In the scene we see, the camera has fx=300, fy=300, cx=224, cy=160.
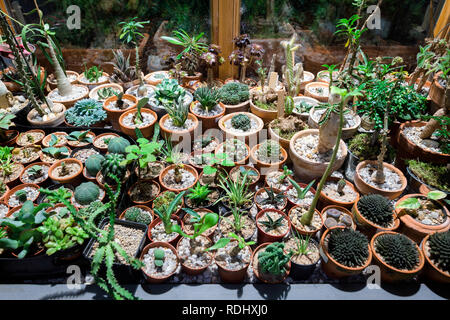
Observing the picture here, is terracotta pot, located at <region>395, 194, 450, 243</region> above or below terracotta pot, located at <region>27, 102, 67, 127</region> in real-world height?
below

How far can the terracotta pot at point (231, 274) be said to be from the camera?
2.28 meters

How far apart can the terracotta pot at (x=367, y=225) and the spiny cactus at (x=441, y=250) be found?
11.5 inches

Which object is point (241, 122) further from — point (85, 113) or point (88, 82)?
point (88, 82)

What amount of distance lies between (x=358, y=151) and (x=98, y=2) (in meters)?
3.86

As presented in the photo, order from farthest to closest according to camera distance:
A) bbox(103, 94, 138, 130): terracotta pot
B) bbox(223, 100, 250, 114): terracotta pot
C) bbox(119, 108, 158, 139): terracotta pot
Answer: bbox(223, 100, 250, 114): terracotta pot, bbox(103, 94, 138, 130): terracotta pot, bbox(119, 108, 158, 139): terracotta pot

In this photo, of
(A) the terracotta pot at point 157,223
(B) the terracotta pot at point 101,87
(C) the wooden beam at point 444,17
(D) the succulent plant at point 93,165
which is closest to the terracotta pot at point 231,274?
(A) the terracotta pot at point 157,223

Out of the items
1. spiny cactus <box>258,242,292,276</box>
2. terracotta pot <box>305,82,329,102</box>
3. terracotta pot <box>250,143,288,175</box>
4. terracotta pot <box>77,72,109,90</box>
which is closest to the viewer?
spiny cactus <box>258,242,292,276</box>

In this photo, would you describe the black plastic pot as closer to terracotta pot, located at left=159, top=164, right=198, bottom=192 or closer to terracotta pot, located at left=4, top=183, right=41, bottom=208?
terracotta pot, located at left=159, top=164, right=198, bottom=192

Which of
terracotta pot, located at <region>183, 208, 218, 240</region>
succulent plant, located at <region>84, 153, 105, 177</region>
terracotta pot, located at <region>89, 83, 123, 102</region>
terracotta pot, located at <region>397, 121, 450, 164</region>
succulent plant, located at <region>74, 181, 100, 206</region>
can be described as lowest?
terracotta pot, located at <region>183, 208, 218, 240</region>

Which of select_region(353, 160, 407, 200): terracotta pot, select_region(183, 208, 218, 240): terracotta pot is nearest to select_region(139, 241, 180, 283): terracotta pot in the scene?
select_region(183, 208, 218, 240): terracotta pot

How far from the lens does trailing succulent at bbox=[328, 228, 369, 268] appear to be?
7.39 feet

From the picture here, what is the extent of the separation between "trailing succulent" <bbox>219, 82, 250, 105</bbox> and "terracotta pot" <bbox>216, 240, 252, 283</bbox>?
2121 millimetres

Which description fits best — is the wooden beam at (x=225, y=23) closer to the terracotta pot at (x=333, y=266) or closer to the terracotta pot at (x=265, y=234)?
the terracotta pot at (x=265, y=234)

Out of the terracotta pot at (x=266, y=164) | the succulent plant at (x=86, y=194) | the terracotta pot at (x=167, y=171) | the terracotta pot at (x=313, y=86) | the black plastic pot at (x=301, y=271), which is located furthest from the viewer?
the terracotta pot at (x=313, y=86)
